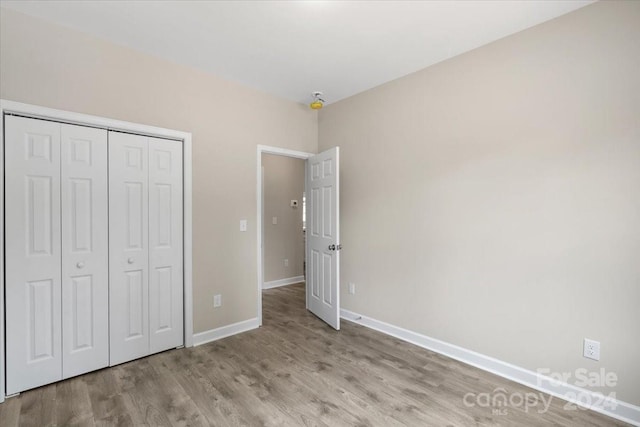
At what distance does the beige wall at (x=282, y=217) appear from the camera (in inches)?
208

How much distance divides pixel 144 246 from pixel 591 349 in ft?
11.5

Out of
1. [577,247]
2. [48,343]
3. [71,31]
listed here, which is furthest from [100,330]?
[577,247]

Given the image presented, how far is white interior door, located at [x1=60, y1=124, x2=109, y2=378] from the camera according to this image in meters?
2.37

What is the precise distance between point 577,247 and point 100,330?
3677 mm

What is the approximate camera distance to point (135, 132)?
268 centimetres

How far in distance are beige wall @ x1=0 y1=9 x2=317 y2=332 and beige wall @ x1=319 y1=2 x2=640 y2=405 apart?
1.36 m

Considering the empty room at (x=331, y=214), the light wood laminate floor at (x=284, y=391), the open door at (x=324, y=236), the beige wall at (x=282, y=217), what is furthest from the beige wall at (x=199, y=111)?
the beige wall at (x=282, y=217)

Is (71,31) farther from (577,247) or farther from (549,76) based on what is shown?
(577,247)

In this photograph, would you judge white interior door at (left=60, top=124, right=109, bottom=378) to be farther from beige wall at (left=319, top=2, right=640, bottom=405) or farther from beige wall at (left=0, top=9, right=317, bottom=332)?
beige wall at (left=319, top=2, right=640, bottom=405)

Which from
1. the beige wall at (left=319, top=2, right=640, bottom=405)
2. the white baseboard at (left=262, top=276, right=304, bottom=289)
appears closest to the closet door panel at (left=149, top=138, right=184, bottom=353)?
the beige wall at (left=319, top=2, right=640, bottom=405)

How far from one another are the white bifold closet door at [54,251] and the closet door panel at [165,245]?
0.36 meters

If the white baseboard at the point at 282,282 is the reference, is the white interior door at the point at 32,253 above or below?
above

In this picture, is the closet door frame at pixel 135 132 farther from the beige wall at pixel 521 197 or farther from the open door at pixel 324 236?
the beige wall at pixel 521 197

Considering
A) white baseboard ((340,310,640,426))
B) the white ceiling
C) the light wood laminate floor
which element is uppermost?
the white ceiling
